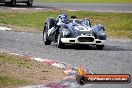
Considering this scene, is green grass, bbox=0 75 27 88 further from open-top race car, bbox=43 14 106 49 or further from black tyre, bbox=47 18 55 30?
black tyre, bbox=47 18 55 30

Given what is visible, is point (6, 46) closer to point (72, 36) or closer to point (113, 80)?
point (72, 36)

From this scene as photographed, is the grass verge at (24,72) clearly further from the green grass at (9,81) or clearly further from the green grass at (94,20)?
the green grass at (94,20)

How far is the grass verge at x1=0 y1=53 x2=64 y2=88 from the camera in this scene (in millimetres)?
12172

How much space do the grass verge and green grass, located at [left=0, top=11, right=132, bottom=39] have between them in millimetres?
11791

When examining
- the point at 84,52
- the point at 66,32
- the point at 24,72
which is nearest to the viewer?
the point at 24,72

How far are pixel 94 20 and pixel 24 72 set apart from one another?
2023 centimetres

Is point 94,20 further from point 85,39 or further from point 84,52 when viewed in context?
point 84,52

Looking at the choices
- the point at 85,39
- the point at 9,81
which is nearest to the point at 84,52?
the point at 85,39

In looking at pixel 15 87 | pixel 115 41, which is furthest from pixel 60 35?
pixel 15 87

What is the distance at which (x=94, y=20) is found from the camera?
3369 centimetres

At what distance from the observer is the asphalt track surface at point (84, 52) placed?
1513 cm

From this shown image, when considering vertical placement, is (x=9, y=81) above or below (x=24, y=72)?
above

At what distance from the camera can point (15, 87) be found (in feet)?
37.9

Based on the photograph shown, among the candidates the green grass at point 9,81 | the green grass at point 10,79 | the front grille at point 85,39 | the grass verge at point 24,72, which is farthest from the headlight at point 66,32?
the green grass at point 9,81
